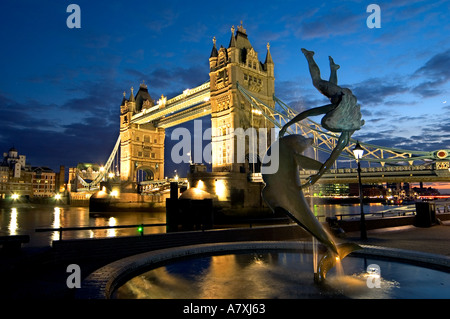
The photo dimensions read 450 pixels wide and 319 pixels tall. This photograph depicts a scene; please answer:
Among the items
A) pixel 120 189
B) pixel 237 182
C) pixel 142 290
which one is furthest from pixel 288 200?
pixel 120 189

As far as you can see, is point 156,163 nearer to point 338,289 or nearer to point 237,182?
point 237,182

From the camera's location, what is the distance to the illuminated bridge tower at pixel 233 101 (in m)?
37.0

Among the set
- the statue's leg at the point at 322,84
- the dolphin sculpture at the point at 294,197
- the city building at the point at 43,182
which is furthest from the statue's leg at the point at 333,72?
the city building at the point at 43,182

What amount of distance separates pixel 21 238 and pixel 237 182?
84.5ft

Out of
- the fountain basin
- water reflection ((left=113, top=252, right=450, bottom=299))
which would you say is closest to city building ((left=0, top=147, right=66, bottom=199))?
the fountain basin

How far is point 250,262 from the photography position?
25.5ft

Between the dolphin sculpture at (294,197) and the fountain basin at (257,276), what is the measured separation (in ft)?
1.95

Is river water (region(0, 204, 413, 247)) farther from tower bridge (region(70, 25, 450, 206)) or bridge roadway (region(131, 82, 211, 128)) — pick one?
bridge roadway (region(131, 82, 211, 128))

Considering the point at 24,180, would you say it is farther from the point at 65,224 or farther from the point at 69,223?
the point at 65,224

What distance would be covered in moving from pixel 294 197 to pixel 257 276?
184 cm

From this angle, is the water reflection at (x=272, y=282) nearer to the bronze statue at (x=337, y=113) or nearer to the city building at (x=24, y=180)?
the bronze statue at (x=337, y=113)

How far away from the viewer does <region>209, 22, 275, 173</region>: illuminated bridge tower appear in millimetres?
36969

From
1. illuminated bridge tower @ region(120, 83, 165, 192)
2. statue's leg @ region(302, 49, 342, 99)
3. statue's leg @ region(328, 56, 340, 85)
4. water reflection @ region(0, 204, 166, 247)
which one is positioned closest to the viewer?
statue's leg @ region(302, 49, 342, 99)

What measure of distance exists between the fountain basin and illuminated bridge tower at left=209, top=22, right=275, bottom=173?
27110 mm
